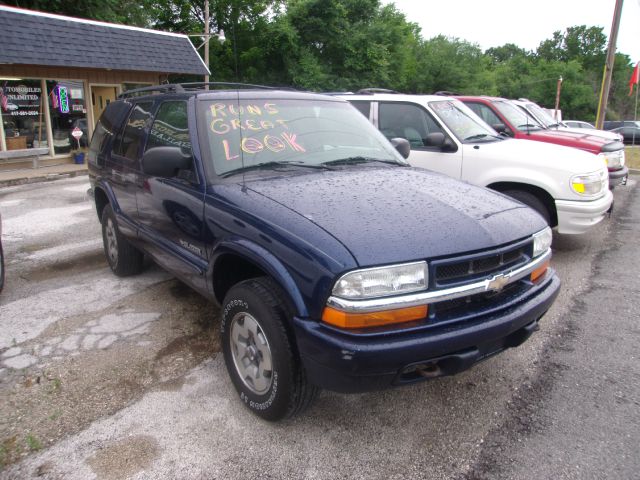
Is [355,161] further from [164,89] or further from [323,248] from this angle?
[164,89]

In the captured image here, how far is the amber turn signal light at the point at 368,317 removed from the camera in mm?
2172

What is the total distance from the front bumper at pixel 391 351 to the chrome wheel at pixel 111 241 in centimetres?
322

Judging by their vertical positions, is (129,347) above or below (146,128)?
below

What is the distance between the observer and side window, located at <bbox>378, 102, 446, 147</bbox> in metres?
6.13

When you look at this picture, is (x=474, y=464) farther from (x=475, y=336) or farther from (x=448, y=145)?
(x=448, y=145)

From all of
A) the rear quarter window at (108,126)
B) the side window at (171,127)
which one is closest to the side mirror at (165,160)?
the side window at (171,127)

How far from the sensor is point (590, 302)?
4.45 m

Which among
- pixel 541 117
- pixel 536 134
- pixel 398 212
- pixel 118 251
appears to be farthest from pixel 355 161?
pixel 541 117

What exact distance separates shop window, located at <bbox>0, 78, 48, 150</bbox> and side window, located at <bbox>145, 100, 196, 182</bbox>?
37.4 ft

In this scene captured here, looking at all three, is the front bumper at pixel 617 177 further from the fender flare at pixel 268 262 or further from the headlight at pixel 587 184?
the fender flare at pixel 268 262

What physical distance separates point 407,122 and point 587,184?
2269mm

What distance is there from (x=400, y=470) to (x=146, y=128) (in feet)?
10.5

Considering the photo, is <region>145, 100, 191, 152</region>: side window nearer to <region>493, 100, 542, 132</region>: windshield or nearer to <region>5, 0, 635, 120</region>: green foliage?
<region>493, 100, 542, 132</region>: windshield

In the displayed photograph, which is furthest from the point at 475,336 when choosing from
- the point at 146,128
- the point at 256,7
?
the point at 256,7
